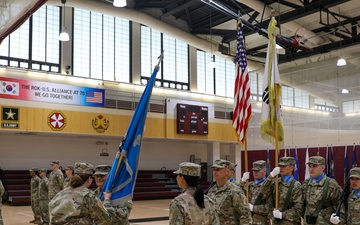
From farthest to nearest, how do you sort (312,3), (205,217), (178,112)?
(178,112)
(312,3)
(205,217)

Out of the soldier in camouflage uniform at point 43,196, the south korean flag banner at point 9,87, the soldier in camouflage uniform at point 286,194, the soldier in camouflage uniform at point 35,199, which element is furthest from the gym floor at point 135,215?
the soldier in camouflage uniform at point 286,194

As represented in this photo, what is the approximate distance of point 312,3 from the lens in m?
17.0

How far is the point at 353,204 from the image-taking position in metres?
5.07

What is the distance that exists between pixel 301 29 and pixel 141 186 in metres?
10.0

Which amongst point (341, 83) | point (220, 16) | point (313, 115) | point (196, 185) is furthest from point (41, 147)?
point (196, 185)

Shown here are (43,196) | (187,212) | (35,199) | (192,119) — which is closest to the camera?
(187,212)

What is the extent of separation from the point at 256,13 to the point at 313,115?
492cm

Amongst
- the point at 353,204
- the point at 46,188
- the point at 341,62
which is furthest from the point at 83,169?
the point at 341,62

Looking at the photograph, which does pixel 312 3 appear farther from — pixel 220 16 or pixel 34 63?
pixel 34 63

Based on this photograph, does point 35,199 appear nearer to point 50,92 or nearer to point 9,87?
point 9,87

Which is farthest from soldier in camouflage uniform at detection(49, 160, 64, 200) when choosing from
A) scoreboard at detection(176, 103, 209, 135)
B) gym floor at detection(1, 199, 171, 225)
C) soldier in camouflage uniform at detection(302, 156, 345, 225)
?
scoreboard at detection(176, 103, 209, 135)

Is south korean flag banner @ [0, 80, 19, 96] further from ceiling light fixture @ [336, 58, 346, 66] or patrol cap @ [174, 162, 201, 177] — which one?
patrol cap @ [174, 162, 201, 177]

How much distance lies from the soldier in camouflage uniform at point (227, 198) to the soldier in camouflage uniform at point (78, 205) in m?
1.22

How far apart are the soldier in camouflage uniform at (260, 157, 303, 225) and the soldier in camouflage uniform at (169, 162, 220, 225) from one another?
239 cm
